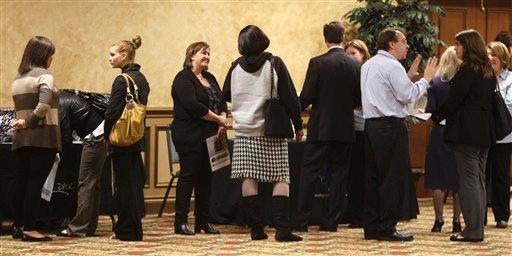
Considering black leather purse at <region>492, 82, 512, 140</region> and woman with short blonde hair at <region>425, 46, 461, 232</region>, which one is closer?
black leather purse at <region>492, 82, 512, 140</region>

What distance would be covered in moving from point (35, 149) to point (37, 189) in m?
0.29

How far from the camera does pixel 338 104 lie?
798cm

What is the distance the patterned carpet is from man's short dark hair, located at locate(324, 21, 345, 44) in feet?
4.99

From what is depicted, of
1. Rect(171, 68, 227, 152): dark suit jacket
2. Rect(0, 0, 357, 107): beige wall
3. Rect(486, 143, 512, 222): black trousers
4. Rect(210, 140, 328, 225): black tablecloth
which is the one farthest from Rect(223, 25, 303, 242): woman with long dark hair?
Rect(0, 0, 357, 107): beige wall

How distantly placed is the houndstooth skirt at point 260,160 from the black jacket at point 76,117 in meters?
1.21

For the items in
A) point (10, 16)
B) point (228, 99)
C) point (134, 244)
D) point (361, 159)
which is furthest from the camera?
point (10, 16)

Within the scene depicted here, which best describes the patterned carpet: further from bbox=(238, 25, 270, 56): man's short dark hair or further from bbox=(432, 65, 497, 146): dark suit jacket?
bbox=(238, 25, 270, 56): man's short dark hair

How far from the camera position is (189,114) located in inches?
312

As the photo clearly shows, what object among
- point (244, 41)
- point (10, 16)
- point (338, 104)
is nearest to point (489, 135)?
point (338, 104)

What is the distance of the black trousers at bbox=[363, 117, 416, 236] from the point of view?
7422 millimetres

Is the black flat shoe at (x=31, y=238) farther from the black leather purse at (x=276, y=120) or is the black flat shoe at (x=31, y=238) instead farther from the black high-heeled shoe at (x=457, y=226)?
the black high-heeled shoe at (x=457, y=226)

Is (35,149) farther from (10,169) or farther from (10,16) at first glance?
(10,16)

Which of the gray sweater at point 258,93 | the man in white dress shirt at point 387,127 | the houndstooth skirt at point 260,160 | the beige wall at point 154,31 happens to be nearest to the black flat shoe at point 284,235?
the houndstooth skirt at point 260,160

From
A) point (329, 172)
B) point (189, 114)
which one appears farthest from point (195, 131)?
point (329, 172)
